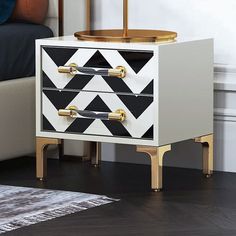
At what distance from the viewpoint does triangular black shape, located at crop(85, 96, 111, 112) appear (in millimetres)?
3342

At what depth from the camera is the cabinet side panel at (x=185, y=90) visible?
3.27 m

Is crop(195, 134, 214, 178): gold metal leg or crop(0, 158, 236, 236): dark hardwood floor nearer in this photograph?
crop(0, 158, 236, 236): dark hardwood floor

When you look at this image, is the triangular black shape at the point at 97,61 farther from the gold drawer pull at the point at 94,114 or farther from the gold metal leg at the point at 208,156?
the gold metal leg at the point at 208,156

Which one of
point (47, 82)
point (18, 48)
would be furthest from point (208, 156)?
point (18, 48)

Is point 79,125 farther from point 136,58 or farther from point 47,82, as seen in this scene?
point 136,58

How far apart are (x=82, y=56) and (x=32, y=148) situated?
22.1 inches

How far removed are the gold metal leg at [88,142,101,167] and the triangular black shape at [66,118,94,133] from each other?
386mm

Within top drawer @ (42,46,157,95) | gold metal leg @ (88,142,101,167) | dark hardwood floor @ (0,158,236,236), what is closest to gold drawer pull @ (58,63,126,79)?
top drawer @ (42,46,157,95)

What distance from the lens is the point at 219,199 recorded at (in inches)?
125

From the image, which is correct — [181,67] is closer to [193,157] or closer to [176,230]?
[193,157]

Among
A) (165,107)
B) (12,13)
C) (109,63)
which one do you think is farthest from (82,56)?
(12,13)

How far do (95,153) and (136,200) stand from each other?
67cm

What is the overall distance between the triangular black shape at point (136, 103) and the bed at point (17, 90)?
1.64 feet

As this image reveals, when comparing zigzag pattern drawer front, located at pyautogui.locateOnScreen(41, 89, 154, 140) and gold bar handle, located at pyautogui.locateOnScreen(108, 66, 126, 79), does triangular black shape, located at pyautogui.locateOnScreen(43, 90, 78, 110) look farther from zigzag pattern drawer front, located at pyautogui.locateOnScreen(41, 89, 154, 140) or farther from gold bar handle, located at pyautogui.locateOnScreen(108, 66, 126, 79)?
gold bar handle, located at pyautogui.locateOnScreen(108, 66, 126, 79)
